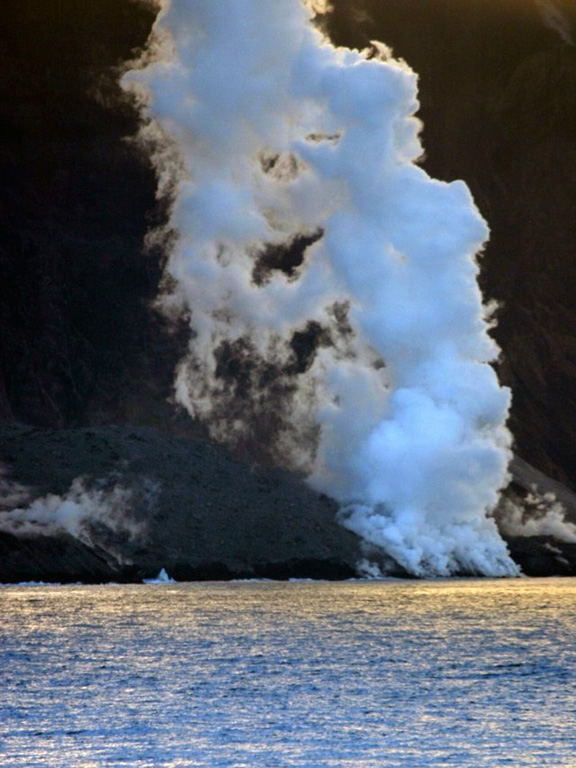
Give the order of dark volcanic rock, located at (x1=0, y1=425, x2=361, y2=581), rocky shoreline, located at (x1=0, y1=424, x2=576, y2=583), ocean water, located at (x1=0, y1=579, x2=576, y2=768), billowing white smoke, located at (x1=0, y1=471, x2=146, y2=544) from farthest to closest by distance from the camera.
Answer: dark volcanic rock, located at (x1=0, y1=425, x2=361, y2=581) < rocky shoreline, located at (x1=0, y1=424, x2=576, y2=583) < billowing white smoke, located at (x1=0, y1=471, x2=146, y2=544) < ocean water, located at (x1=0, y1=579, x2=576, y2=768)

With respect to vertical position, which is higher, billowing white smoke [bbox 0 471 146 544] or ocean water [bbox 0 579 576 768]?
billowing white smoke [bbox 0 471 146 544]

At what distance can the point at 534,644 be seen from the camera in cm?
6438

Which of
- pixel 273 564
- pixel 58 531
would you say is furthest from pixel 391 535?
pixel 58 531

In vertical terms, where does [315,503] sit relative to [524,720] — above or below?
above

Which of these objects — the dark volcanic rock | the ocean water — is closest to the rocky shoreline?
the dark volcanic rock

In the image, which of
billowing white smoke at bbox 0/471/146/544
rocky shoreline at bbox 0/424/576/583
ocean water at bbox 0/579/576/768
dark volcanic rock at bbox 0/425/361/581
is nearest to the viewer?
ocean water at bbox 0/579/576/768

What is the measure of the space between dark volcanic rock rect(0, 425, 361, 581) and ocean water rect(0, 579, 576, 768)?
133 ft

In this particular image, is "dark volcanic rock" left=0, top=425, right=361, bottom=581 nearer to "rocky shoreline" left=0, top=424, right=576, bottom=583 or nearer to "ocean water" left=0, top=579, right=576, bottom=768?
"rocky shoreline" left=0, top=424, right=576, bottom=583

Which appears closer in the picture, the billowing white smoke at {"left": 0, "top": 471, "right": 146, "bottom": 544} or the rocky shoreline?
the billowing white smoke at {"left": 0, "top": 471, "right": 146, "bottom": 544}

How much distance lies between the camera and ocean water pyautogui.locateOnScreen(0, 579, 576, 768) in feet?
108

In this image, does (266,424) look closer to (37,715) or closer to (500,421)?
(500,421)

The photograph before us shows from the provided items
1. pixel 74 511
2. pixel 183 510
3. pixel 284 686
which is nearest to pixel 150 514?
pixel 183 510

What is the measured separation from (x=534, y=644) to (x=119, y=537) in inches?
2965

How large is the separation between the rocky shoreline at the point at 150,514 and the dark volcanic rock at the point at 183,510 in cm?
10
